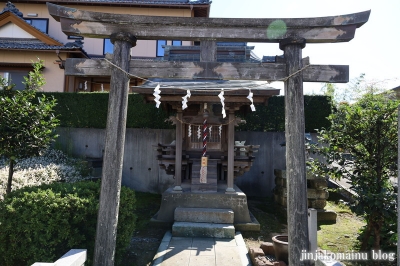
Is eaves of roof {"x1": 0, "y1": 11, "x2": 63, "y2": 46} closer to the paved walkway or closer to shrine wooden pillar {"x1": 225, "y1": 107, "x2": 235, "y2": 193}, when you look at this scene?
shrine wooden pillar {"x1": 225, "y1": 107, "x2": 235, "y2": 193}

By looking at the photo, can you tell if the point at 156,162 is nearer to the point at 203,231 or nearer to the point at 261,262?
the point at 203,231

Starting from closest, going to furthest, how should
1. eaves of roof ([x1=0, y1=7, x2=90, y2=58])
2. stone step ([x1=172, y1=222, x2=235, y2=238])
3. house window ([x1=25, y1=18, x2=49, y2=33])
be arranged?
stone step ([x1=172, y1=222, x2=235, y2=238]) < eaves of roof ([x1=0, y1=7, x2=90, y2=58]) < house window ([x1=25, y1=18, x2=49, y2=33])

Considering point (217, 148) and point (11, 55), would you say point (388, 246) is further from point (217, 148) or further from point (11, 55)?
point (11, 55)

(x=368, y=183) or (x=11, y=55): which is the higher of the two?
(x=11, y=55)

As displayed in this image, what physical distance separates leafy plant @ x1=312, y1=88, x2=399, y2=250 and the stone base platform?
2.77 meters

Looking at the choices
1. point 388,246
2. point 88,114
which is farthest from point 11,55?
point 388,246

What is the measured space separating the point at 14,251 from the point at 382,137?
6.88 m

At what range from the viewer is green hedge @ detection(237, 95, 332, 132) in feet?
38.1

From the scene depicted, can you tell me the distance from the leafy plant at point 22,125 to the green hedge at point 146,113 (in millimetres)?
5733

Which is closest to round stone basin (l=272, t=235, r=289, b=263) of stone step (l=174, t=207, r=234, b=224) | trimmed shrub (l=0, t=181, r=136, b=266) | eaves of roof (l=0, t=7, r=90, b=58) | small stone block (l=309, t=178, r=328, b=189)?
stone step (l=174, t=207, r=234, b=224)

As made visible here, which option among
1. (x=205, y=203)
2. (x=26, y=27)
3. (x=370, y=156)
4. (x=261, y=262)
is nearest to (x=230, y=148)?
(x=205, y=203)

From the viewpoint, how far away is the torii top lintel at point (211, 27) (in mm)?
4266

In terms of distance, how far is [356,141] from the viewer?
5520mm

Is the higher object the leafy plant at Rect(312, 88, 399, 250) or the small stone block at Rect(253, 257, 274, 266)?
the leafy plant at Rect(312, 88, 399, 250)
